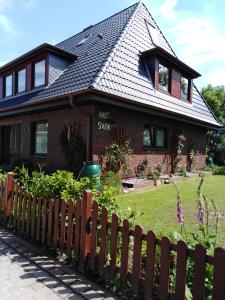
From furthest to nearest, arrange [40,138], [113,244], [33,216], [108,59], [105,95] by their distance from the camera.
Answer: [40,138]
[108,59]
[105,95]
[33,216]
[113,244]

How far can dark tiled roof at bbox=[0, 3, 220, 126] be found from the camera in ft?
33.0

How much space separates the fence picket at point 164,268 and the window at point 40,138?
9.98 m

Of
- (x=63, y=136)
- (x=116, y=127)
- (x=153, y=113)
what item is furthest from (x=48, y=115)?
(x=153, y=113)

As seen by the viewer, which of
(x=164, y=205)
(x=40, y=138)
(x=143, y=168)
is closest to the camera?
(x=164, y=205)

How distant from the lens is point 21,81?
1452 cm

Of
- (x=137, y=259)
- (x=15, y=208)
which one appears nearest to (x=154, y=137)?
(x=15, y=208)

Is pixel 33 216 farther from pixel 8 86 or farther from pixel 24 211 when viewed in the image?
pixel 8 86

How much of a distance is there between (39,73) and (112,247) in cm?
1114

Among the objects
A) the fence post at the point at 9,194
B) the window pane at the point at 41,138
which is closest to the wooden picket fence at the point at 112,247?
the fence post at the point at 9,194

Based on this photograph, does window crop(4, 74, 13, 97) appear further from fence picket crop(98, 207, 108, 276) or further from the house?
fence picket crop(98, 207, 108, 276)

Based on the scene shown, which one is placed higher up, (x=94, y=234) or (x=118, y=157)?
(x=118, y=157)

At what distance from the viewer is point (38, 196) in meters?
4.88

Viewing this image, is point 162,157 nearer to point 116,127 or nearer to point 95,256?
point 116,127

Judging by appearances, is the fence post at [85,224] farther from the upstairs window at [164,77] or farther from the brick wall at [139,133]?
the upstairs window at [164,77]
